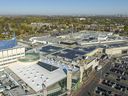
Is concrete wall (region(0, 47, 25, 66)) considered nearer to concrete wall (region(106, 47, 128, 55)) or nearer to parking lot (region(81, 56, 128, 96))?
parking lot (region(81, 56, 128, 96))

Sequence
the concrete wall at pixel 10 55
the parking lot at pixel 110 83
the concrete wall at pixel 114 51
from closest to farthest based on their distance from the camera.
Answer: the parking lot at pixel 110 83 < the concrete wall at pixel 10 55 < the concrete wall at pixel 114 51

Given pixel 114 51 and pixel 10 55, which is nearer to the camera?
pixel 10 55

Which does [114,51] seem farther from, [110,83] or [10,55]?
[10,55]

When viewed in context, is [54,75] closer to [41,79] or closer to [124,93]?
[41,79]

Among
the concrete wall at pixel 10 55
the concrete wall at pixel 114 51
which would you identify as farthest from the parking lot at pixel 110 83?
the concrete wall at pixel 10 55

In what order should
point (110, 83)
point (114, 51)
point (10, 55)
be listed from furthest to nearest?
point (114, 51) → point (10, 55) → point (110, 83)

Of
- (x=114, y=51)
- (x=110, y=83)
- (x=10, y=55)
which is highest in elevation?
(x=10, y=55)

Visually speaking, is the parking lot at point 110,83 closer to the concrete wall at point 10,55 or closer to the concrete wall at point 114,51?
the concrete wall at point 114,51

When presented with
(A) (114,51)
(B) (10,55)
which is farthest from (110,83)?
(A) (114,51)

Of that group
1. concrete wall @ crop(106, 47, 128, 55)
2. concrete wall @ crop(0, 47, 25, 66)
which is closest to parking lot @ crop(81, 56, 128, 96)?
concrete wall @ crop(106, 47, 128, 55)
